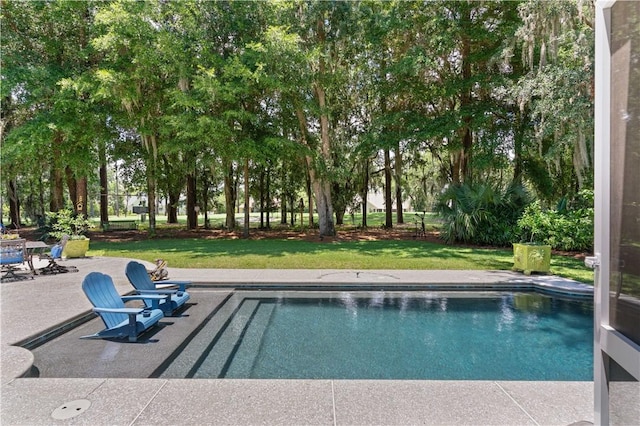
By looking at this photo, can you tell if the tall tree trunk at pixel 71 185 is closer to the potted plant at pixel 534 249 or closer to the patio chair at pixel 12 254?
the patio chair at pixel 12 254

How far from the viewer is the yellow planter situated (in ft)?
35.9

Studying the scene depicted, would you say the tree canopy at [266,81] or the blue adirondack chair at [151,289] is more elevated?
the tree canopy at [266,81]

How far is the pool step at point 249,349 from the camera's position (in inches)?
162

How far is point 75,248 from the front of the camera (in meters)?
11.1

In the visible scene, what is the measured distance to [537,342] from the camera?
5117 mm

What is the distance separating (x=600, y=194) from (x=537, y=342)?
12.9 ft

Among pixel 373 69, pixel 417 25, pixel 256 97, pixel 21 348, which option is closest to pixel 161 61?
pixel 256 97

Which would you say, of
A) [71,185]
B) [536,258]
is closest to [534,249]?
[536,258]

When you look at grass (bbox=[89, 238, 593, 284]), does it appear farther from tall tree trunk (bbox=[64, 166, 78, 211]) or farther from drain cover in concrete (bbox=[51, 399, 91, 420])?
drain cover in concrete (bbox=[51, 399, 91, 420])

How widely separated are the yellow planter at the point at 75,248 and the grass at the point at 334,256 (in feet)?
3.04

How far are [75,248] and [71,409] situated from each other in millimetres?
10103

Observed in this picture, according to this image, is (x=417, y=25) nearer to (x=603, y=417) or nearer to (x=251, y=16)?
(x=251, y=16)

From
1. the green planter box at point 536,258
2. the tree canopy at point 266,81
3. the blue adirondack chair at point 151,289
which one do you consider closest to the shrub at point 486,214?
the tree canopy at point 266,81

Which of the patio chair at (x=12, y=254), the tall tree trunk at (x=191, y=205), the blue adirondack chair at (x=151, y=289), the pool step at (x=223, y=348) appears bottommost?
the pool step at (x=223, y=348)
